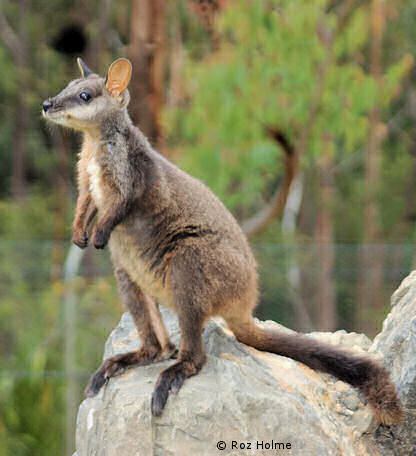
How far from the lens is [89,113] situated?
4887 mm

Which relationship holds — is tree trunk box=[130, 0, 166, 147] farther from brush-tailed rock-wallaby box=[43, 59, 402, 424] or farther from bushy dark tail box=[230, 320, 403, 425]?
bushy dark tail box=[230, 320, 403, 425]

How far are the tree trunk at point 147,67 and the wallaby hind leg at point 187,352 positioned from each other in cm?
571

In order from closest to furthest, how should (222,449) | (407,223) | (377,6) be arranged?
(222,449) < (377,6) < (407,223)

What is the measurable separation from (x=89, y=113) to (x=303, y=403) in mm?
1691

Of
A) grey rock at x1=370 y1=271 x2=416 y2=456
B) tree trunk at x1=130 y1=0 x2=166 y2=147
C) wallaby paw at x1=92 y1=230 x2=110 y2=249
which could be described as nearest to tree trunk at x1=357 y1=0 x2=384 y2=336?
tree trunk at x1=130 y1=0 x2=166 y2=147

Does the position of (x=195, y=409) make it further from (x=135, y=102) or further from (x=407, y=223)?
(x=407, y=223)

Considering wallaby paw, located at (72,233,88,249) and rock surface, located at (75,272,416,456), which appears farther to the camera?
wallaby paw, located at (72,233,88,249)

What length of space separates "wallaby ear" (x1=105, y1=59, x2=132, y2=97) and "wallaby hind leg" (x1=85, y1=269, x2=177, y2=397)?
0.89 metres

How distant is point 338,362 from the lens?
15.7ft

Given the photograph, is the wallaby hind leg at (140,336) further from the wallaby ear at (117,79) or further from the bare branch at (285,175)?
the bare branch at (285,175)

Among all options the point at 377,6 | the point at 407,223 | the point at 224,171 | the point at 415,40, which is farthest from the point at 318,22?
the point at 407,223

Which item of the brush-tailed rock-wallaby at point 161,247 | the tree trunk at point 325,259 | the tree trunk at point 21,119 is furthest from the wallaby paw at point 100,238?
the tree trunk at point 21,119

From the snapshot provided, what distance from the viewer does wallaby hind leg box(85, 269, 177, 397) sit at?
481 centimetres

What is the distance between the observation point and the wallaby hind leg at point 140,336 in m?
4.81
